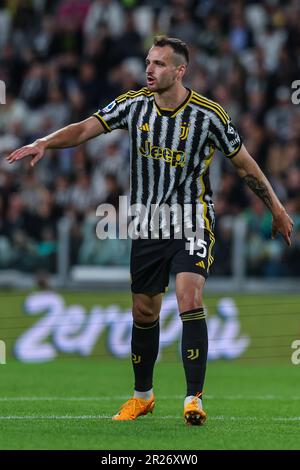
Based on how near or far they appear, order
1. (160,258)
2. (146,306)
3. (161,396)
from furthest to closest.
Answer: (161,396) < (146,306) < (160,258)

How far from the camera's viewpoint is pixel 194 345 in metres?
7.78

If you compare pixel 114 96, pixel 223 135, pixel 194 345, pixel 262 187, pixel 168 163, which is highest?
pixel 114 96

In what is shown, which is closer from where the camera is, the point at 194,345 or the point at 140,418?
the point at 194,345

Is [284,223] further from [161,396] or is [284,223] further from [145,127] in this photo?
[161,396]

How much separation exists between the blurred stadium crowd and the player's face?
694 centimetres

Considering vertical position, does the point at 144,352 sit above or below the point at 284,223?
below

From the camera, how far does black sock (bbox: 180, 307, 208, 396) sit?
7.74 metres

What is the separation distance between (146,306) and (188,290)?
52 cm

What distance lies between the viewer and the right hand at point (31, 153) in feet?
25.3

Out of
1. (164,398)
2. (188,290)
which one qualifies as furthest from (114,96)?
(188,290)

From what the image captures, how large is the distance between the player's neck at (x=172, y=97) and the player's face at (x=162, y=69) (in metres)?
0.05

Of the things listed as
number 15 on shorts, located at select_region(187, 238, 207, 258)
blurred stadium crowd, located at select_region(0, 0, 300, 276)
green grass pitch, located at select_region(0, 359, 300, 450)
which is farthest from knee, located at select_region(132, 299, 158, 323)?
blurred stadium crowd, located at select_region(0, 0, 300, 276)

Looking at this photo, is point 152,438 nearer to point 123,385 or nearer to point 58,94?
point 123,385

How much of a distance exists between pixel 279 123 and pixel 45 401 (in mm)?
8803
